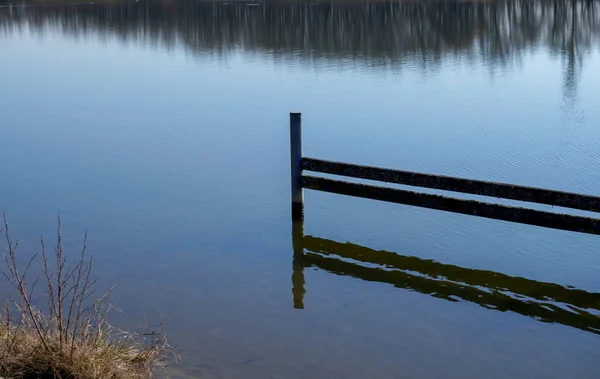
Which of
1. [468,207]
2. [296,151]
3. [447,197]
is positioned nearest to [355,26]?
[296,151]

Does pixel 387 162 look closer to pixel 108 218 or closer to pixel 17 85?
pixel 108 218

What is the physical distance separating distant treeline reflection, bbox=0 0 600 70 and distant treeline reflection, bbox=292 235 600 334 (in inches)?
802

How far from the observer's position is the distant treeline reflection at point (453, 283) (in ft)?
34.7

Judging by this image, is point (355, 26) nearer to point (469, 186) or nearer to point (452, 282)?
point (469, 186)

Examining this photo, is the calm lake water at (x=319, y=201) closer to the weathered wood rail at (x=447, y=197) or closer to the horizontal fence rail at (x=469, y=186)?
the weathered wood rail at (x=447, y=197)

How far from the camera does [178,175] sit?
16.9m

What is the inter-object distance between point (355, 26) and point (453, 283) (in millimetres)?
34632

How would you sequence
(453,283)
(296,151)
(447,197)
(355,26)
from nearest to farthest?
1. (453,283)
2. (447,197)
3. (296,151)
4. (355,26)

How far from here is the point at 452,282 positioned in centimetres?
1149

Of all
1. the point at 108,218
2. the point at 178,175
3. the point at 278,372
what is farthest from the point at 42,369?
the point at 178,175

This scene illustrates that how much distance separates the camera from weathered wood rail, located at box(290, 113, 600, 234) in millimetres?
10961

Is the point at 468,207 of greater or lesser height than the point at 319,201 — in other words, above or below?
above

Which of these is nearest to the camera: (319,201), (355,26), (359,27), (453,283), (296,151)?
(453,283)

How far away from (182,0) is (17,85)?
37.1 metres
